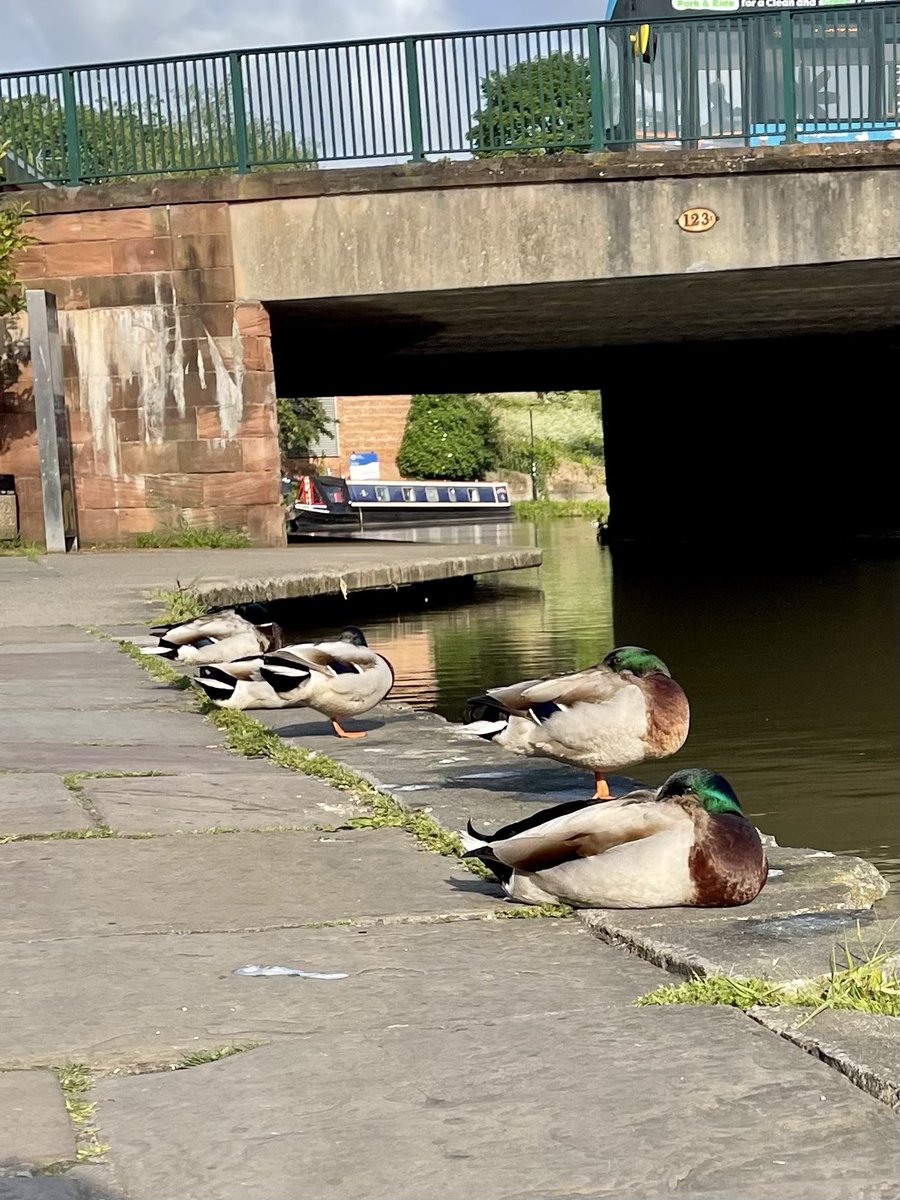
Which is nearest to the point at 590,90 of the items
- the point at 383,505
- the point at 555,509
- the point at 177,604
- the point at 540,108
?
the point at 540,108

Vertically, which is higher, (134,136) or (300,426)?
(134,136)

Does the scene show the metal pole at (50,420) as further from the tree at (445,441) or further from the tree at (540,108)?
the tree at (445,441)

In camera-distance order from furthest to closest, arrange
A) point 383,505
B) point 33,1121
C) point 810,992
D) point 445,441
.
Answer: point 445,441 → point 383,505 → point 810,992 → point 33,1121

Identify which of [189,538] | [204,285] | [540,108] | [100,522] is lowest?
[189,538]

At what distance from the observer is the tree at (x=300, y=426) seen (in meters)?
56.0

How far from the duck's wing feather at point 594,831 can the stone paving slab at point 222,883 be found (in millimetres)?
198

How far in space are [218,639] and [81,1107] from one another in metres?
5.62

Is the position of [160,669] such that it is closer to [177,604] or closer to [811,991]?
[177,604]

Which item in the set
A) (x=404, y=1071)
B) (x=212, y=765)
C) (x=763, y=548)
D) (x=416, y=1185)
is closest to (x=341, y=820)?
(x=212, y=765)

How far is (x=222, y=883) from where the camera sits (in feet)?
13.9

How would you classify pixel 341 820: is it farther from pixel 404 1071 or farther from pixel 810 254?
pixel 810 254

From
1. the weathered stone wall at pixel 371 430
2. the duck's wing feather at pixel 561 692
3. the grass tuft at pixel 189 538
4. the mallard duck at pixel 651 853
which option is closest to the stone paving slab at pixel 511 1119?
the mallard duck at pixel 651 853

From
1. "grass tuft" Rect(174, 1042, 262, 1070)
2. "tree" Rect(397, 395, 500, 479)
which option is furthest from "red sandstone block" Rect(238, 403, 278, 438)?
"tree" Rect(397, 395, 500, 479)

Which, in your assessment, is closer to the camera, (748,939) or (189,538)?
(748,939)
